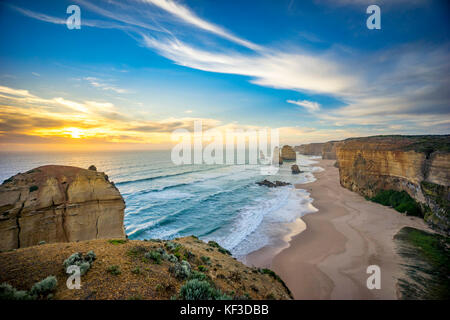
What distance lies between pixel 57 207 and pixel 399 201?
32.3m

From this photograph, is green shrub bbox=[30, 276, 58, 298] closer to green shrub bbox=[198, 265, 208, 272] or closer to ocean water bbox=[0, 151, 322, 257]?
green shrub bbox=[198, 265, 208, 272]

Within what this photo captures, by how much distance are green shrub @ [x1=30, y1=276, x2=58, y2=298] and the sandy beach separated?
35.2 feet

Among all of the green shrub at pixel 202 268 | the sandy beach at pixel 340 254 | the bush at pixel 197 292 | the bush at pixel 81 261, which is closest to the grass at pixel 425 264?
the sandy beach at pixel 340 254

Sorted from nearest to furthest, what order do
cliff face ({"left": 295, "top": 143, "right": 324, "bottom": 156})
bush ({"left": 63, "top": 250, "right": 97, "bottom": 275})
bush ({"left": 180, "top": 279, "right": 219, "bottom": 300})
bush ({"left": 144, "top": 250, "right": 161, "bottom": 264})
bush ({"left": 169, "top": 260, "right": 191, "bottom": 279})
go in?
bush ({"left": 180, "top": 279, "right": 219, "bottom": 300}), bush ({"left": 63, "top": 250, "right": 97, "bottom": 275}), bush ({"left": 169, "top": 260, "right": 191, "bottom": 279}), bush ({"left": 144, "top": 250, "right": 161, "bottom": 264}), cliff face ({"left": 295, "top": 143, "right": 324, "bottom": 156})

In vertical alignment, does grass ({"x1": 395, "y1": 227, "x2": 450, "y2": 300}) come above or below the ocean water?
above

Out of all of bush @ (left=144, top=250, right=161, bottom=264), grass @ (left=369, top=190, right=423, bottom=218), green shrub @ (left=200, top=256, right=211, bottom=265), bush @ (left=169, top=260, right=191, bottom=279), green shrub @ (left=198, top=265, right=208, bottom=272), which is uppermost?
bush @ (left=144, top=250, right=161, bottom=264)

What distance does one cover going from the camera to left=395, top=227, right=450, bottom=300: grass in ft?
28.2

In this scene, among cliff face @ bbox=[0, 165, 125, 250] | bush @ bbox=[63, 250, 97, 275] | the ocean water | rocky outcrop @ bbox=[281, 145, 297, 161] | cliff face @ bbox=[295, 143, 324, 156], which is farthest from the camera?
cliff face @ bbox=[295, 143, 324, 156]

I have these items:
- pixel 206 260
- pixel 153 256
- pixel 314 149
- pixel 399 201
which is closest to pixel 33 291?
pixel 153 256

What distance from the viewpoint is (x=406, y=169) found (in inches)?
785

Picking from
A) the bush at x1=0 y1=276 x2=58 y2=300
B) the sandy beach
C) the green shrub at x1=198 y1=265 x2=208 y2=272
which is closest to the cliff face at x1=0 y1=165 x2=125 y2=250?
the bush at x1=0 y1=276 x2=58 y2=300

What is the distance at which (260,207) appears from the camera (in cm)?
2639
